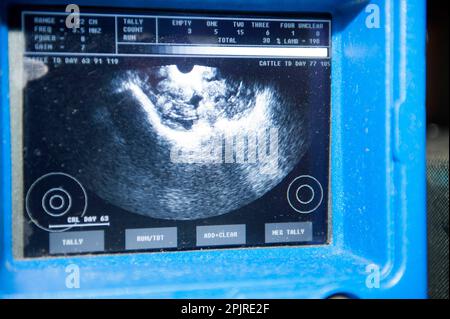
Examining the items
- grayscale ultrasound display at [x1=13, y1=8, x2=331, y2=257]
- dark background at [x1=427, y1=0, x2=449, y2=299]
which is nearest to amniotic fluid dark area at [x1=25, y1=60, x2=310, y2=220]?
grayscale ultrasound display at [x1=13, y1=8, x2=331, y2=257]

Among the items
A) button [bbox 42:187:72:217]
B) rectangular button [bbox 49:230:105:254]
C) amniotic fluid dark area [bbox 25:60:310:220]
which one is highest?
amniotic fluid dark area [bbox 25:60:310:220]

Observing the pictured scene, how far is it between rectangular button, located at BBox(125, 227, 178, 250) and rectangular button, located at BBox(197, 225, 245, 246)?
42 mm

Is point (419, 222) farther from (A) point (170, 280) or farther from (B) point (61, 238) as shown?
(B) point (61, 238)

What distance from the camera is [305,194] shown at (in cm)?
79

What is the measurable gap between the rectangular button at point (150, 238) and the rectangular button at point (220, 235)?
4 centimetres

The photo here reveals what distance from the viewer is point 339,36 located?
80cm

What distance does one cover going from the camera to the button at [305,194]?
2.59 ft

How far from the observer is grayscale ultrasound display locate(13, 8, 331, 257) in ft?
2.39

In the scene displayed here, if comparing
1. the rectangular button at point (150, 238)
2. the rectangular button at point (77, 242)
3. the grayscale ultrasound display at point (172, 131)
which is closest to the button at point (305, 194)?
the grayscale ultrasound display at point (172, 131)

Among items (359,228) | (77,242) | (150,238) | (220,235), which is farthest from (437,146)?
(77,242)

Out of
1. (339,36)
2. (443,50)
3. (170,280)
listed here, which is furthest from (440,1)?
(170,280)

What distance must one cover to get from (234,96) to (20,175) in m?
0.35

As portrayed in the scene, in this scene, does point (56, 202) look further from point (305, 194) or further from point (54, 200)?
point (305, 194)

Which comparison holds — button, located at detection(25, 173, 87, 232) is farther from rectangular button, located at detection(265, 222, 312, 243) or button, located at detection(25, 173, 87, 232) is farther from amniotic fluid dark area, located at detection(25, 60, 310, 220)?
rectangular button, located at detection(265, 222, 312, 243)
